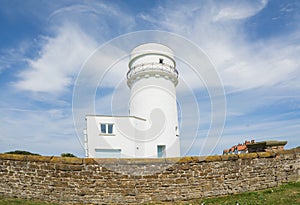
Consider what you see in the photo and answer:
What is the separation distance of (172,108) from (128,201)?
13.6m

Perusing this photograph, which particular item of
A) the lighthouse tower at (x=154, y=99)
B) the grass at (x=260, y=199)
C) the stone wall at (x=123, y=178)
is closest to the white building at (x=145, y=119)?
the lighthouse tower at (x=154, y=99)

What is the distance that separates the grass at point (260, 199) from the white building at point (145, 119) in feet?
34.6

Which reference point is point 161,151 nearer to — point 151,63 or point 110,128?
point 110,128

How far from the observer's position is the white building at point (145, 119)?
16672 mm

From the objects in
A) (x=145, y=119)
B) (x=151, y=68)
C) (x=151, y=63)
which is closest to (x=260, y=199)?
(x=145, y=119)

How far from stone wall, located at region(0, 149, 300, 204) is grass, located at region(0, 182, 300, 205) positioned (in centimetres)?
22

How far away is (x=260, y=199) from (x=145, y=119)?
12788 millimetres

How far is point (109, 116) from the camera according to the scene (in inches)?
676

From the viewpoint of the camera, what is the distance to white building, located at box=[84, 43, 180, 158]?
54.7 ft

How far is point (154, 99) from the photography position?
18.9m

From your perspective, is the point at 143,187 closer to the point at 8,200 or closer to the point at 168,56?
the point at 8,200

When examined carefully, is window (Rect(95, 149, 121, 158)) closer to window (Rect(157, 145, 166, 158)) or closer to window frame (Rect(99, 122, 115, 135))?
window frame (Rect(99, 122, 115, 135))

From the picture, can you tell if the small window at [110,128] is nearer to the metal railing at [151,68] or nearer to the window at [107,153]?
the window at [107,153]

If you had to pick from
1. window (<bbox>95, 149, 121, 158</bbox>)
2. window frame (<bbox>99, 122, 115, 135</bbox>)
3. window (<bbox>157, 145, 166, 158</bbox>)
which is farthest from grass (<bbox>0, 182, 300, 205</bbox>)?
window (<bbox>157, 145, 166, 158</bbox>)
